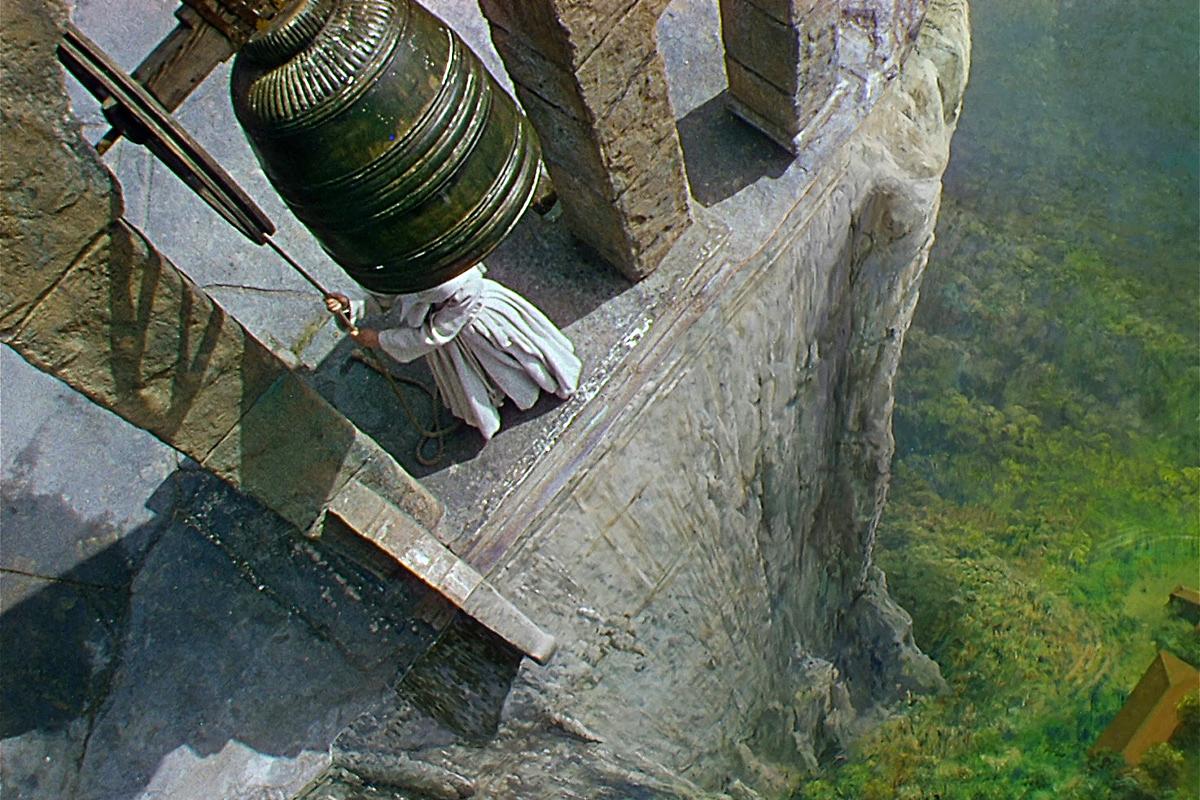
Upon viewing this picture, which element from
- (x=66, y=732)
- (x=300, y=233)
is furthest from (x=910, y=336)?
(x=66, y=732)

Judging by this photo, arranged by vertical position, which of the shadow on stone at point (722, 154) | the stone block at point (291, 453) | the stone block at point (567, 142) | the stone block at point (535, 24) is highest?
the stone block at point (535, 24)

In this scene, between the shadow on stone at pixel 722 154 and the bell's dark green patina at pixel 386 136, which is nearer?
the bell's dark green patina at pixel 386 136

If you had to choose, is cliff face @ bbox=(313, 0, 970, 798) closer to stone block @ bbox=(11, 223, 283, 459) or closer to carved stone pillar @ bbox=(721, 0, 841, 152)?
carved stone pillar @ bbox=(721, 0, 841, 152)

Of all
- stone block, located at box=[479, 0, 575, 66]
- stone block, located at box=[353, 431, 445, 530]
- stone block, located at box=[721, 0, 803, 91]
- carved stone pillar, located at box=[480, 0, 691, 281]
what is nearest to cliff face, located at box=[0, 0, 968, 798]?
stone block, located at box=[353, 431, 445, 530]

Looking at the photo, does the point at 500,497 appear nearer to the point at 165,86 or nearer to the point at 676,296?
the point at 676,296

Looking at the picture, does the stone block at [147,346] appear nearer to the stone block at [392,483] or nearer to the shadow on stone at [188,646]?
the stone block at [392,483]

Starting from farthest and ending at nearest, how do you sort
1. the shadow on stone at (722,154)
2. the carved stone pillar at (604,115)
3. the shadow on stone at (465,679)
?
the shadow on stone at (722,154), the shadow on stone at (465,679), the carved stone pillar at (604,115)

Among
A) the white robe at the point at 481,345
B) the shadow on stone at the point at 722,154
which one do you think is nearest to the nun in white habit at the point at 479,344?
Result: the white robe at the point at 481,345
